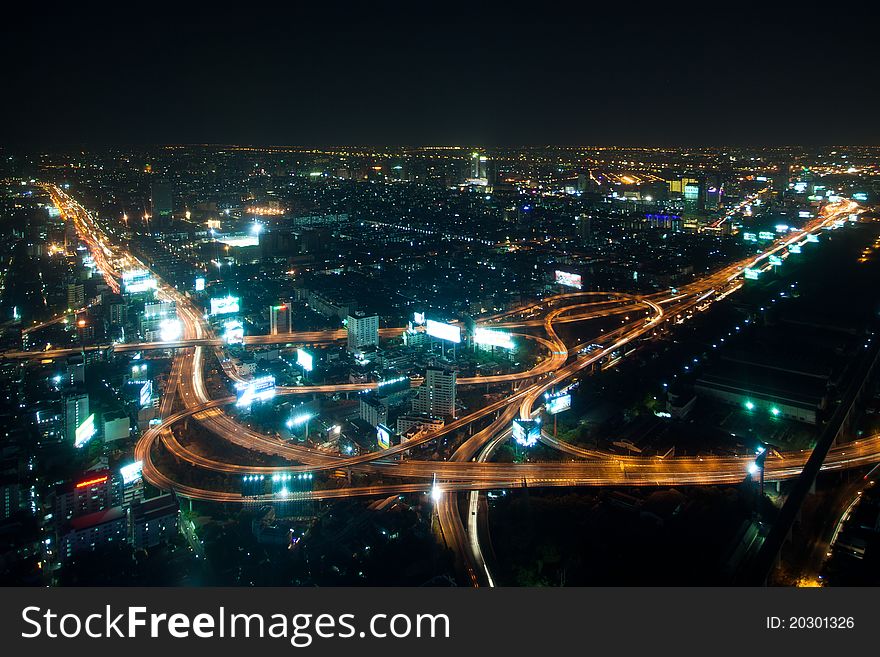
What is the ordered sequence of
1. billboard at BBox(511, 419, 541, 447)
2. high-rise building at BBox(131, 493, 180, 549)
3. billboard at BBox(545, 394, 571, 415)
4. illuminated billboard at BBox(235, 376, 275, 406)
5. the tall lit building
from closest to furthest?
1. high-rise building at BBox(131, 493, 180, 549)
2. billboard at BBox(511, 419, 541, 447)
3. billboard at BBox(545, 394, 571, 415)
4. illuminated billboard at BBox(235, 376, 275, 406)
5. the tall lit building

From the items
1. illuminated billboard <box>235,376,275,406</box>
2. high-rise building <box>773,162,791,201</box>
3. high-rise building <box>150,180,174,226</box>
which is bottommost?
illuminated billboard <box>235,376,275,406</box>

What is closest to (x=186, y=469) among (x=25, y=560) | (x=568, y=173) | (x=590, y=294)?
(x=25, y=560)

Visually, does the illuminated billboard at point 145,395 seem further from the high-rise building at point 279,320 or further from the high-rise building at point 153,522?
the high-rise building at point 279,320

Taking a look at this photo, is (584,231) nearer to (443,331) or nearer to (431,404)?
(443,331)

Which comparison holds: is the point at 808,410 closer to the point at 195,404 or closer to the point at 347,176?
the point at 195,404

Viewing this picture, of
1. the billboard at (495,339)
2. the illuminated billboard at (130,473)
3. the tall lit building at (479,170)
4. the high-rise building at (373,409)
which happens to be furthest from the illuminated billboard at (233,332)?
the tall lit building at (479,170)

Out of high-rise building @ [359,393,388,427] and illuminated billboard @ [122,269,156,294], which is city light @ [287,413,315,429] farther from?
illuminated billboard @ [122,269,156,294]

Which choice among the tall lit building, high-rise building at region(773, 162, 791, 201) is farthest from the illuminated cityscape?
the tall lit building
